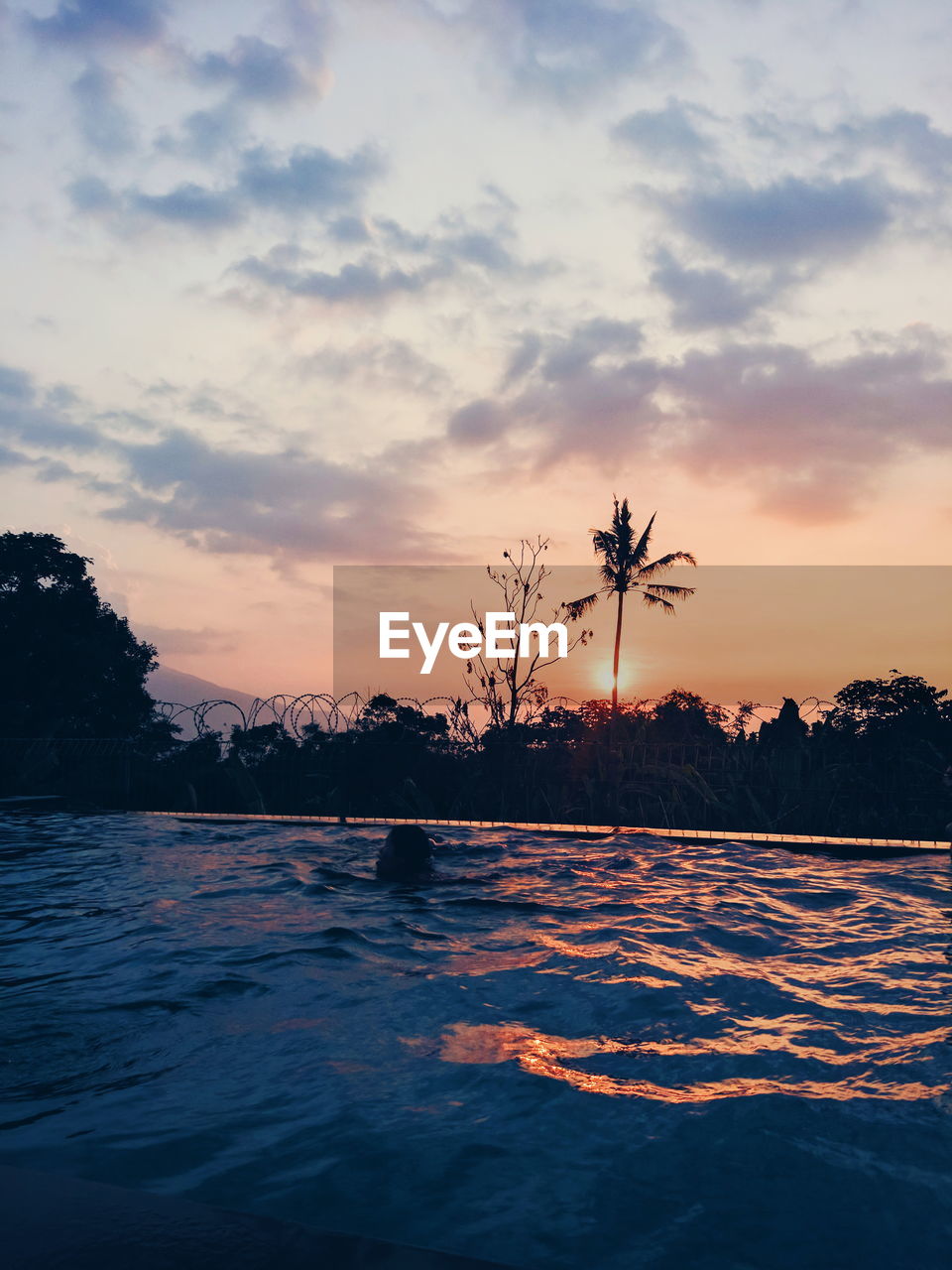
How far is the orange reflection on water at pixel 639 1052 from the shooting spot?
3594 millimetres

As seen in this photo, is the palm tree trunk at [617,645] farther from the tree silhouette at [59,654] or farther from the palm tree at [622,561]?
the tree silhouette at [59,654]

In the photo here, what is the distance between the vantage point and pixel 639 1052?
13.4 feet

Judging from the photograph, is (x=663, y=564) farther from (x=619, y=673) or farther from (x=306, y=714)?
(x=306, y=714)

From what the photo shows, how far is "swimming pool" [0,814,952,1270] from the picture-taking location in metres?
2.71

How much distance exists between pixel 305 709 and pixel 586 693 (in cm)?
624

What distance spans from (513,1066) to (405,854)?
5.27 meters

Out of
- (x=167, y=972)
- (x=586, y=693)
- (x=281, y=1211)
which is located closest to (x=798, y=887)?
(x=167, y=972)

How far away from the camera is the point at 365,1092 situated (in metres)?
3.52

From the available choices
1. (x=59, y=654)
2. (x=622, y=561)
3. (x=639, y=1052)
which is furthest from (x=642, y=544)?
(x=639, y=1052)

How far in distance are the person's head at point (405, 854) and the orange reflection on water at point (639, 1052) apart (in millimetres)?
4670

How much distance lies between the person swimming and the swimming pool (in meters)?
1.02

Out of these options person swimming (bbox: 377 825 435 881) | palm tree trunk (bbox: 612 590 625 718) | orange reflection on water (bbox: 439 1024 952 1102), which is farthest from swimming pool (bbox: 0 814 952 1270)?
palm tree trunk (bbox: 612 590 625 718)

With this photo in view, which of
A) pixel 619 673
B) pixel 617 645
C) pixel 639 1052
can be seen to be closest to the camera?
pixel 639 1052

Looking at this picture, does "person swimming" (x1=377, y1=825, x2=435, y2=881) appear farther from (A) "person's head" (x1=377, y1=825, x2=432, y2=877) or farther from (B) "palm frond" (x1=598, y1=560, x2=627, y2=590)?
(B) "palm frond" (x1=598, y1=560, x2=627, y2=590)
